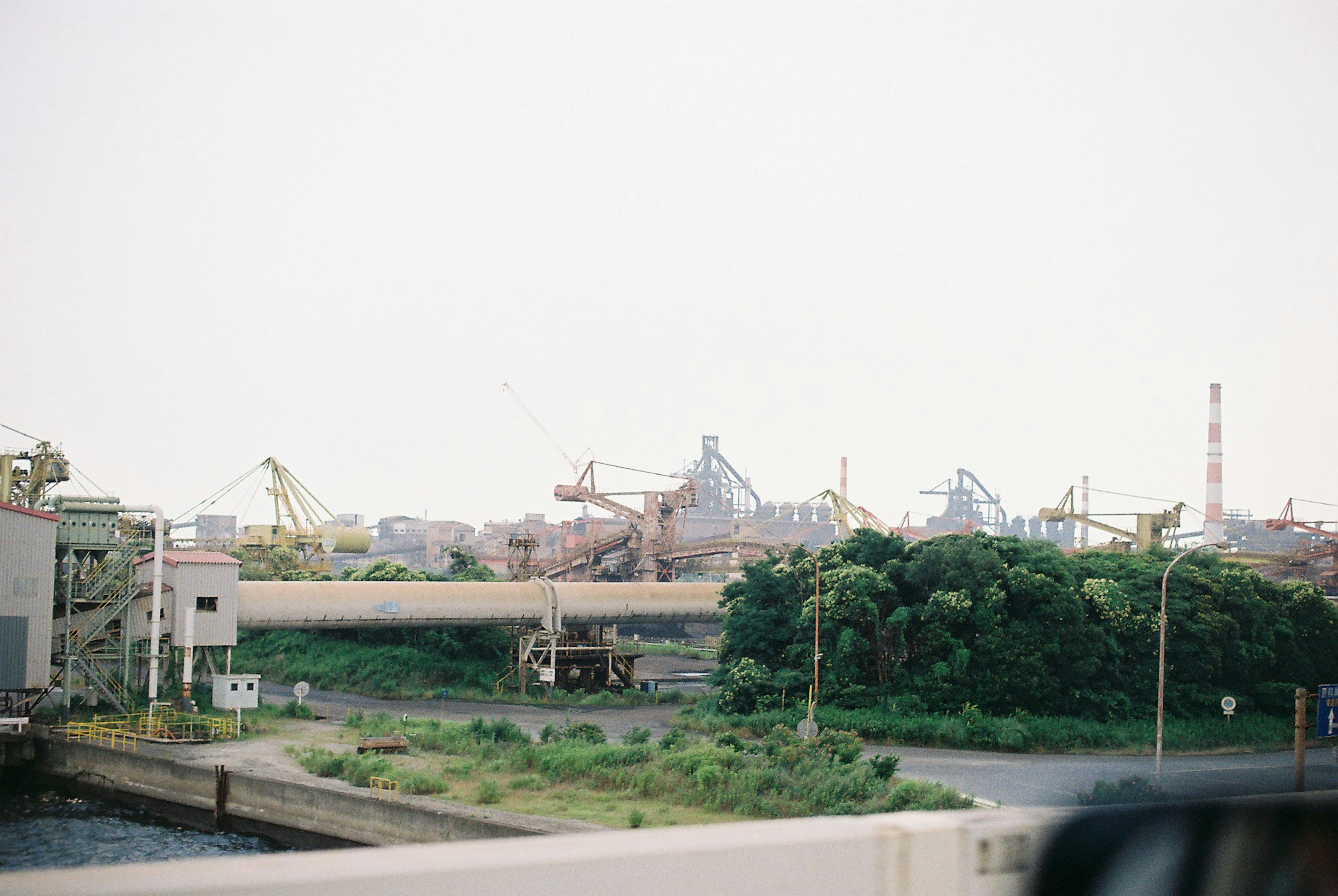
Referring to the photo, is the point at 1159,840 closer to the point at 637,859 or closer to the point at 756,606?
the point at 637,859

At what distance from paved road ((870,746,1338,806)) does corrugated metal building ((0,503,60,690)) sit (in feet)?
80.8

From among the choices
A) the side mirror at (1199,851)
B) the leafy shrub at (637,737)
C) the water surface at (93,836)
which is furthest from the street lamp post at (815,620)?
the side mirror at (1199,851)

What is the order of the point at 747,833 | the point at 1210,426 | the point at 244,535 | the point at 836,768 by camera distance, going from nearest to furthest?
the point at 747,833 < the point at 836,768 < the point at 1210,426 < the point at 244,535

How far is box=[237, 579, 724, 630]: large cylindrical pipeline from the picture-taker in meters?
41.1

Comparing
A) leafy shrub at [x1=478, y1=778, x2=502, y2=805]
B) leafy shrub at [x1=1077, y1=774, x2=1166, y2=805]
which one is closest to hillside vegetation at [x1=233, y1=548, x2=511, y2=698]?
leafy shrub at [x1=478, y1=778, x2=502, y2=805]

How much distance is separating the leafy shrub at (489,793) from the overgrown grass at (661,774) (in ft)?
0.08

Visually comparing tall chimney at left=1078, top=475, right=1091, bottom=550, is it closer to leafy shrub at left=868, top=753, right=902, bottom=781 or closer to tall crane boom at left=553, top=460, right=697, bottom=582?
tall crane boom at left=553, top=460, right=697, bottom=582

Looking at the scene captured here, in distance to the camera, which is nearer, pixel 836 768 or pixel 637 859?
pixel 637 859

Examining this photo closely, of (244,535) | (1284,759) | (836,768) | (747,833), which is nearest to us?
(747,833)

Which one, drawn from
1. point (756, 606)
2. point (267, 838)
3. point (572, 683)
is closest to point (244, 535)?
point (572, 683)

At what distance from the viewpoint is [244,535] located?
73438mm

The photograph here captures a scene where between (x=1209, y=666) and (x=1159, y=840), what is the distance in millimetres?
39222

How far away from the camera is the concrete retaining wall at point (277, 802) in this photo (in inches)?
850

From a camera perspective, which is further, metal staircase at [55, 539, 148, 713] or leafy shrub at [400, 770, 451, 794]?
metal staircase at [55, 539, 148, 713]
